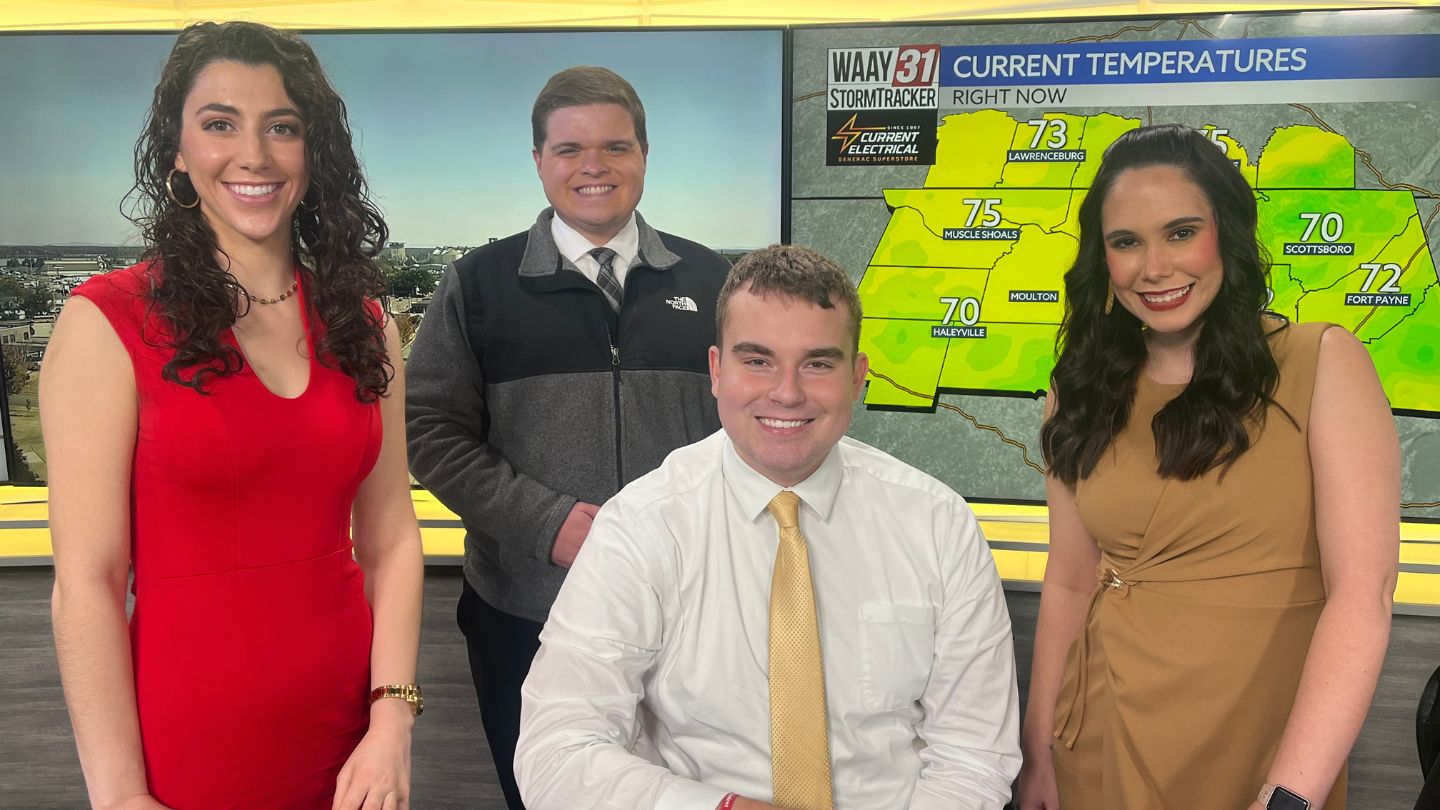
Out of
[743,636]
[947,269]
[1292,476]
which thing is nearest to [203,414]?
[743,636]

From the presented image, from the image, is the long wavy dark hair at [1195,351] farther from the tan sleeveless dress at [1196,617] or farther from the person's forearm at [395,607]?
the person's forearm at [395,607]

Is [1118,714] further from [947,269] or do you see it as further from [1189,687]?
[947,269]

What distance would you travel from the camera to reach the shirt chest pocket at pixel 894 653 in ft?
4.93

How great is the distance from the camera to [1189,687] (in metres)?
1.59

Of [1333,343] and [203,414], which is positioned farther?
[1333,343]

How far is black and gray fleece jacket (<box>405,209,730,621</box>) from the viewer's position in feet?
6.72

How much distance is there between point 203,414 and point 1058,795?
4.78 ft

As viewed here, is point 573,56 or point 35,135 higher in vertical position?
point 573,56

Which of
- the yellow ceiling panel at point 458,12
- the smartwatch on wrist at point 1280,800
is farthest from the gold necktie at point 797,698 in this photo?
the yellow ceiling panel at point 458,12

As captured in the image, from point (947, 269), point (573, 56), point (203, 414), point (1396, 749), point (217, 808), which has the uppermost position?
point (573, 56)

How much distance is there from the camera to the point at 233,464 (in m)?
1.38

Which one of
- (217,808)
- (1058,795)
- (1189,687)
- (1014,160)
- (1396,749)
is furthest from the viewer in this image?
(1014,160)

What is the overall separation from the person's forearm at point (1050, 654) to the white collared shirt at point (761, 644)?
0.84 feet

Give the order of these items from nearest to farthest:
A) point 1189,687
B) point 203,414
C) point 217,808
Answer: point 203,414 < point 217,808 < point 1189,687
